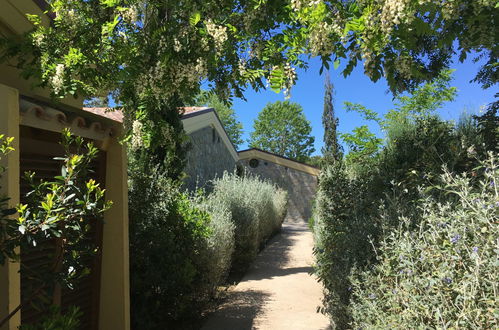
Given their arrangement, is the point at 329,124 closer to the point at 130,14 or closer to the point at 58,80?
the point at 130,14

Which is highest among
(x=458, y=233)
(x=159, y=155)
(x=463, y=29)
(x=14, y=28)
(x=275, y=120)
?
(x=275, y=120)

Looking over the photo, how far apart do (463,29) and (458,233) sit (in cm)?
268

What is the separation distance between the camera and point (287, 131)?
140 ft

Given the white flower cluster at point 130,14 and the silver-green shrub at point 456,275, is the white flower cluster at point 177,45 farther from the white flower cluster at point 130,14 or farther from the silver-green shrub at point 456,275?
the silver-green shrub at point 456,275

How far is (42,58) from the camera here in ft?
10.8

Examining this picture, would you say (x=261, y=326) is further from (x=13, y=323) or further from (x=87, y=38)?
(x=87, y=38)

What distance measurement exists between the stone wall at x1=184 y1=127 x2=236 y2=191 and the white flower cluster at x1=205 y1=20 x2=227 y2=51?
608 cm

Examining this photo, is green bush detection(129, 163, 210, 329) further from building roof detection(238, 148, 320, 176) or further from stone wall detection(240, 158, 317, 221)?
building roof detection(238, 148, 320, 176)

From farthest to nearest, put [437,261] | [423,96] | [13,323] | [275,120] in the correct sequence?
1. [275,120]
2. [423,96]
3. [437,261]
4. [13,323]

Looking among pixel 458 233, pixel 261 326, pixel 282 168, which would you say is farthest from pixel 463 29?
pixel 282 168

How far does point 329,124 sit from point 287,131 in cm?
2099

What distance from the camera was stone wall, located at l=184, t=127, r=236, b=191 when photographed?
10470 mm

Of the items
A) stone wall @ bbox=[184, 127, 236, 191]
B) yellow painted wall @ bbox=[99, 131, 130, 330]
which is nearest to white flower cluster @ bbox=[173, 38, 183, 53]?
yellow painted wall @ bbox=[99, 131, 130, 330]

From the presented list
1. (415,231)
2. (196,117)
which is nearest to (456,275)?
(415,231)
